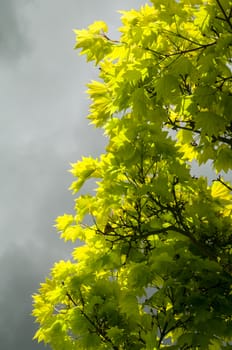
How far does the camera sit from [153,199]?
5.34 meters

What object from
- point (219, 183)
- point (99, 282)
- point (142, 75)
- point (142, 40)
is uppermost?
point (142, 40)

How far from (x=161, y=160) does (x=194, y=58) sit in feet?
4.51

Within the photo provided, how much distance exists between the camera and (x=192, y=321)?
526 centimetres

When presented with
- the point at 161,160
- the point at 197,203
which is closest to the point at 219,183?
the point at 197,203

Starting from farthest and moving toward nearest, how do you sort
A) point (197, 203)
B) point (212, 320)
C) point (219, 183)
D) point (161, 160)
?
1. point (219, 183)
2. point (197, 203)
3. point (161, 160)
4. point (212, 320)

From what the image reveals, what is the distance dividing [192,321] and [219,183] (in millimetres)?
2147

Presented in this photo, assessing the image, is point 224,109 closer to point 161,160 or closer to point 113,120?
point 161,160

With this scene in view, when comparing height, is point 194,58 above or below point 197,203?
above

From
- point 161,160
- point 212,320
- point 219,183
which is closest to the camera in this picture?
point 212,320

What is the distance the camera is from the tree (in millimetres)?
5051

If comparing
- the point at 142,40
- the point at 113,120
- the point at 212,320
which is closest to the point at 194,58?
the point at 142,40

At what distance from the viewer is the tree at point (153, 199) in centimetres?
505

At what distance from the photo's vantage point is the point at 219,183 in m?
6.45

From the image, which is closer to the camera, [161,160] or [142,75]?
[142,75]
